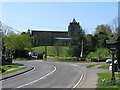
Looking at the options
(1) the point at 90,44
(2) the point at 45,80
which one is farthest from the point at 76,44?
(2) the point at 45,80

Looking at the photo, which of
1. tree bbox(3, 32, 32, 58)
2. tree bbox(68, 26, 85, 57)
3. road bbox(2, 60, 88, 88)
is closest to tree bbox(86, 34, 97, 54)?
tree bbox(68, 26, 85, 57)

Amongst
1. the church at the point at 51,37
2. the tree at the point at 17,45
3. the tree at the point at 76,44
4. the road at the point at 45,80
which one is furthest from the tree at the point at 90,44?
the church at the point at 51,37

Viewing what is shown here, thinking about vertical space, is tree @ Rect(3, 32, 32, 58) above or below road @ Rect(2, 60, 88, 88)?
above

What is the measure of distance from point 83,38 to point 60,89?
5981cm

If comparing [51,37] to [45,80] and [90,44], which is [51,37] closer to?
[90,44]

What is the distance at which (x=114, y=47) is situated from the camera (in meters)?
18.3

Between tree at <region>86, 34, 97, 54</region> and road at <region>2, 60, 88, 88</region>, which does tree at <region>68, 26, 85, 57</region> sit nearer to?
tree at <region>86, 34, 97, 54</region>

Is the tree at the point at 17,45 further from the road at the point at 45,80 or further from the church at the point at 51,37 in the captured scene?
the church at the point at 51,37

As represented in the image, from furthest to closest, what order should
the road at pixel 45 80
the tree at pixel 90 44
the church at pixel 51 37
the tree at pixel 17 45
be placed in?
the church at pixel 51 37 → the tree at pixel 90 44 → the tree at pixel 17 45 → the road at pixel 45 80

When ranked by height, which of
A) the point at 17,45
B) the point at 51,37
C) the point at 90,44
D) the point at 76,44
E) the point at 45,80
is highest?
the point at 51,37

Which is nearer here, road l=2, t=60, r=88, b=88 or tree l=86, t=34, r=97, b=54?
road l=2, t=60, r=88, b=88

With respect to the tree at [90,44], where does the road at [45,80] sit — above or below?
below

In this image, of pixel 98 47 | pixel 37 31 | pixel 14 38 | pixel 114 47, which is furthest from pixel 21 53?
pixel 37 31

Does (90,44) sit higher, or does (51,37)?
(51,37)
